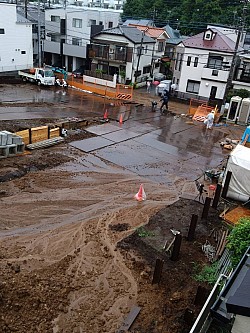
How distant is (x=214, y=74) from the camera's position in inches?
1140

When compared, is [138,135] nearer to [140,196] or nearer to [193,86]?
[140,196]

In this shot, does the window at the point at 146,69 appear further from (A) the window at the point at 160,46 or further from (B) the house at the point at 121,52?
(A) the window at the point at 160,46

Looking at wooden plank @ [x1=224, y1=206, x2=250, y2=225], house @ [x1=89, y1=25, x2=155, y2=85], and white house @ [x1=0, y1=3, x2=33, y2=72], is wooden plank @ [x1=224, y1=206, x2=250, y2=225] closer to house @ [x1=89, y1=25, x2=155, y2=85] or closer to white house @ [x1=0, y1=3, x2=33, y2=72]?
house @ [x1=89, y1=25, x2=155, y2=85]

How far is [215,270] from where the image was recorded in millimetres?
8891

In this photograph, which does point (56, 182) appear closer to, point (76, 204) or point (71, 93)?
point (76, 204)

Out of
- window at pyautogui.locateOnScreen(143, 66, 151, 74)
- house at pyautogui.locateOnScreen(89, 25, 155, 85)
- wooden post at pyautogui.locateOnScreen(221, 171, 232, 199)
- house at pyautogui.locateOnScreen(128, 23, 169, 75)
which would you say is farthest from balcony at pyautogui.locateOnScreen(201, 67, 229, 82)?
wooden post at pyautogui.locateOnScreen(221, 171, 232, 199)

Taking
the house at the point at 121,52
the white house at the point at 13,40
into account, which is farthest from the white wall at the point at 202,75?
the white house at the point at 13,40

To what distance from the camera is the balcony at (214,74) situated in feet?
93.5

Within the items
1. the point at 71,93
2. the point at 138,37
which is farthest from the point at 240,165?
the point at 138,37

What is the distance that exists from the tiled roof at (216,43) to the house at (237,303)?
2683cm

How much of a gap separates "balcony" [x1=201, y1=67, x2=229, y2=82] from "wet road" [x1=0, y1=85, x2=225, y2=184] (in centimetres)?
683

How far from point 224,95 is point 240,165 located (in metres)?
16.4

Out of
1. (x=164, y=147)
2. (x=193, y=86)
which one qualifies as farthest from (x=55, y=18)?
(x=164, y=147)

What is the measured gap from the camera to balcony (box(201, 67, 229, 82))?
93.5 ft
